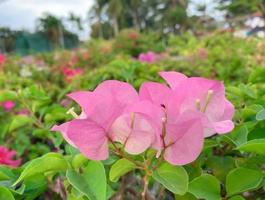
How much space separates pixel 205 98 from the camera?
0.47 metres

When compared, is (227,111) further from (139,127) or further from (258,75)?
(258,75)

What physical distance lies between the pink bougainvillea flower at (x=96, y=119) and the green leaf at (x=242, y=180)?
14 cm

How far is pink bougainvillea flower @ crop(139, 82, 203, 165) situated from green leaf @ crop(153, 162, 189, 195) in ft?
0.05

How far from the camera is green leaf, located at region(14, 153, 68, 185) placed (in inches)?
18.4

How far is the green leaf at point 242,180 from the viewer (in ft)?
1.59

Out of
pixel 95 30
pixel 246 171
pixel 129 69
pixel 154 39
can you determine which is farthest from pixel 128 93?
pixel 95 30

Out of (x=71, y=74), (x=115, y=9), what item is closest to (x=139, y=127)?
(x=71, y=74)

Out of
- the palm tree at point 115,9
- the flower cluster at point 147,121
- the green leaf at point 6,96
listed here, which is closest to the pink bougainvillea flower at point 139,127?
the flower cluster at point 147,121

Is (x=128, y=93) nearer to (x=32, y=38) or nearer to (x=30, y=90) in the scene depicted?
(x=30, y=90)

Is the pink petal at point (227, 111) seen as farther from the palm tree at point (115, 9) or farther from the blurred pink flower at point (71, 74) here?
the palm tree at point (115, 9)

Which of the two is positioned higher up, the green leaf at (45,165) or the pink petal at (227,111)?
the pink petal at (227,111)

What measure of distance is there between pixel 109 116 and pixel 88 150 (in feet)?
0.13

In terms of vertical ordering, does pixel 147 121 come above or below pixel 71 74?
above

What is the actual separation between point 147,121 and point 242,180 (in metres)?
0.13
